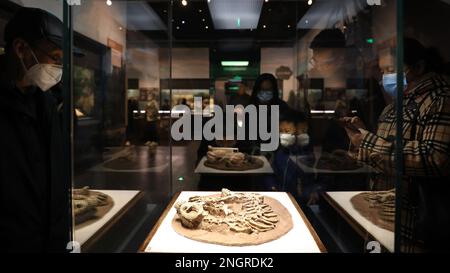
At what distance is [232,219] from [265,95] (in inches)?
22.7

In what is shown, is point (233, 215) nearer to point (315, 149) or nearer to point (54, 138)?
point (315, 149)

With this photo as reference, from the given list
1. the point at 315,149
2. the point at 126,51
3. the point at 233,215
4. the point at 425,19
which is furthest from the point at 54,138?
the point at 425,19

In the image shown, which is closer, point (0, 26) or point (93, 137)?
point (0, 26)

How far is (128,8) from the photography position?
→ 4.14 feet

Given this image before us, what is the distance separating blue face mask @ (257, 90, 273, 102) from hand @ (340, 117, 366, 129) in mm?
319

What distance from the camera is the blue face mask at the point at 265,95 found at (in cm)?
121

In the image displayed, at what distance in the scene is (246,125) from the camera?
1202 mm

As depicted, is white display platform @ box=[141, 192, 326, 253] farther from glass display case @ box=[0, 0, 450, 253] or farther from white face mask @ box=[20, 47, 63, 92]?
white face mask @ box=[20, 47, 63, 92]

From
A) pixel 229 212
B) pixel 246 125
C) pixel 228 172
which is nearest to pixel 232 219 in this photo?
pixel 229 212

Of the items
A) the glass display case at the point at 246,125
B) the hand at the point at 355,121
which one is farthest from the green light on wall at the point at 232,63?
the hand at the point at 355,121

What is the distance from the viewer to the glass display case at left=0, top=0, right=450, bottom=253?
3.26ft

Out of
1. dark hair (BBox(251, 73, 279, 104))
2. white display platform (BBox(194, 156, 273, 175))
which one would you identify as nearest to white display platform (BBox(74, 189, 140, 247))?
white display platform (BBox(194, 156, 273, 175))
